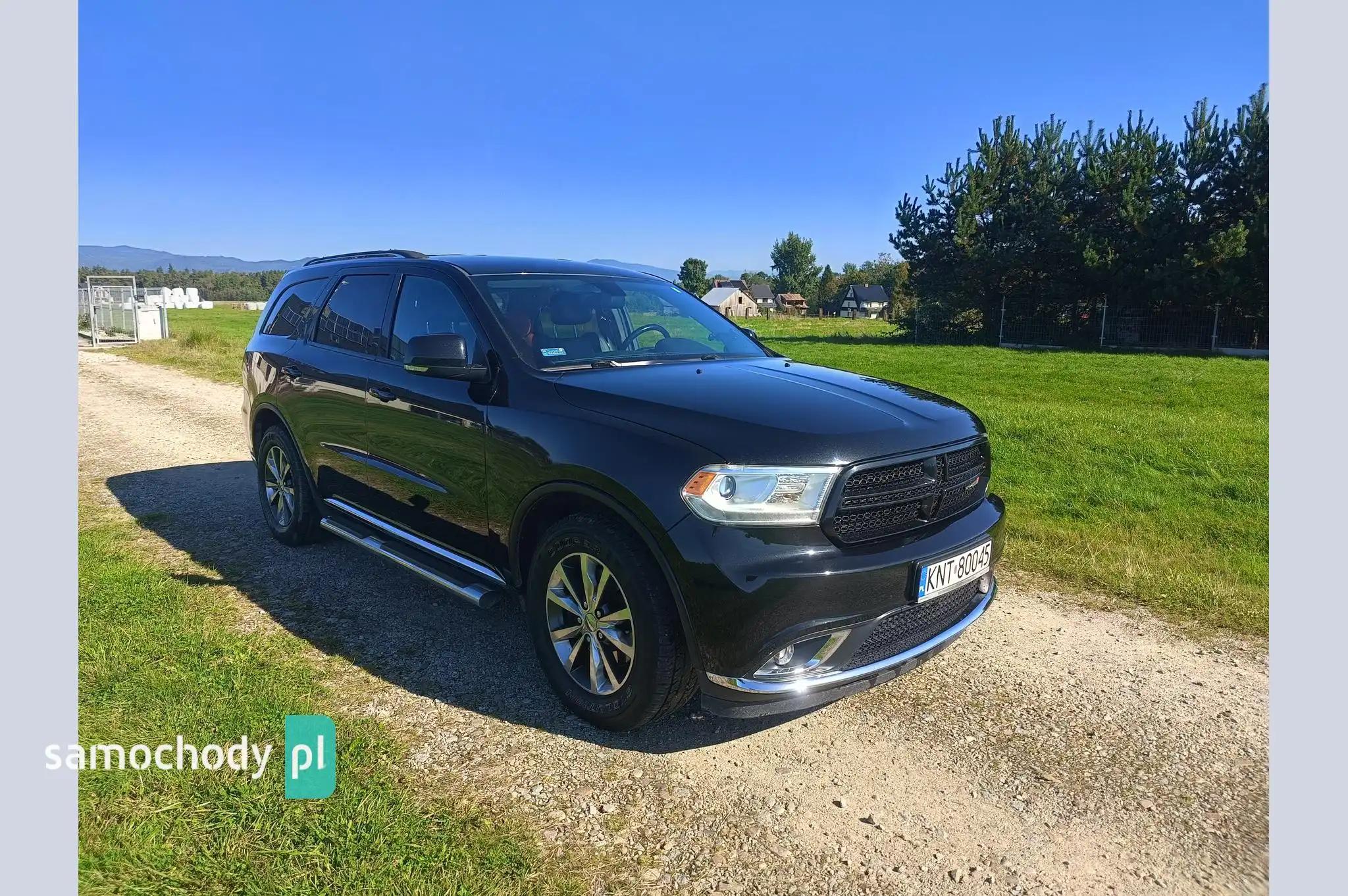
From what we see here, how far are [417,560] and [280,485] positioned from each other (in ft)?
7.06

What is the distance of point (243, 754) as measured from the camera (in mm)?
3027

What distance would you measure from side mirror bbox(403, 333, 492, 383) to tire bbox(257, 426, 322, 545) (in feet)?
7.06

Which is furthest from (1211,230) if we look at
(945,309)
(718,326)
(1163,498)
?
(718,326)

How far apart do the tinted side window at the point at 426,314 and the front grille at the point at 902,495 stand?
1968 millimetres

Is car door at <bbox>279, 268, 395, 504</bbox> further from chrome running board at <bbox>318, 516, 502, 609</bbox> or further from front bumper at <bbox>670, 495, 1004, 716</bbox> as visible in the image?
front bumper at <bbox>670, 495, 1004, 716</bbox>

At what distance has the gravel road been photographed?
2.52 metres

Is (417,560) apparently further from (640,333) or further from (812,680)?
(812,680)

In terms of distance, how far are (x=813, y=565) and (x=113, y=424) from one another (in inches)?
438

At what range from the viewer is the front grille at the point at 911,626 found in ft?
9.49

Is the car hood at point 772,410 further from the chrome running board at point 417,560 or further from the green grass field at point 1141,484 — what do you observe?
the green grass field at point 1141,484

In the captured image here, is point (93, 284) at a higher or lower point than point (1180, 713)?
higher

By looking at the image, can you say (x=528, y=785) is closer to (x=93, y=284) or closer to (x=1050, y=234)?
(x=93, y=284)

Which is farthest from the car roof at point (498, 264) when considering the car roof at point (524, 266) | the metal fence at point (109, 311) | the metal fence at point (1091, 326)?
the metal fence at point (1091, 326)

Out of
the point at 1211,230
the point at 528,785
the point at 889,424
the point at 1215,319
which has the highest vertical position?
the point at 1211,230
